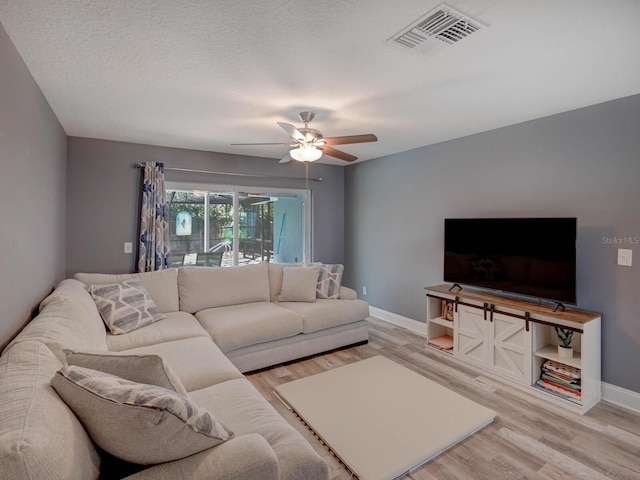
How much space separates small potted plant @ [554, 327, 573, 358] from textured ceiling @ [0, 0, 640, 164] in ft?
6.23

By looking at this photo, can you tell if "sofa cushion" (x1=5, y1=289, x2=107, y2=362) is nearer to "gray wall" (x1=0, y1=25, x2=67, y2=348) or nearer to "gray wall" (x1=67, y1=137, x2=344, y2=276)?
"gray wall" (x1=0, y1=25, x2=67, y2=348)

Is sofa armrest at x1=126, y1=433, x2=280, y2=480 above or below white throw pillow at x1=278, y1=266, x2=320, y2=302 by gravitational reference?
below

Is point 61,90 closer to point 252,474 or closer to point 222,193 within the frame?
point 222,193

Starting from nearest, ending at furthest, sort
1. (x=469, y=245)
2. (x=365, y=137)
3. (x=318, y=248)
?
1. (x=365, y=137)
2. (x=469, y=245)
3. (x=318, y=248)

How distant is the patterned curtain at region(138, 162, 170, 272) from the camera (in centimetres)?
397

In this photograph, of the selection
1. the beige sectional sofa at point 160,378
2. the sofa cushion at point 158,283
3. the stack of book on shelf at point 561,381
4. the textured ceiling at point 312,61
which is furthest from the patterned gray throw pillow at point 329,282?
the stack of book on shelf at point 561,381

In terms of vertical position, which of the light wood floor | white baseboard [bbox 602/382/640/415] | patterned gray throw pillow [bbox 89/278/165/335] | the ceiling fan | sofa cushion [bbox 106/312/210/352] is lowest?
the light wood floor

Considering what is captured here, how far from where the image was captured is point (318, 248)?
5.44 metres

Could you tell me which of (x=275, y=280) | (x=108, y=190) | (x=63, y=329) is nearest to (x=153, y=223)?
(x=108, y=190)

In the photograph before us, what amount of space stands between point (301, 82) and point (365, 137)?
75cm

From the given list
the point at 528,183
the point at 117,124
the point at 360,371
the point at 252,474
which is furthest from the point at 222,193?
the point at 252,474

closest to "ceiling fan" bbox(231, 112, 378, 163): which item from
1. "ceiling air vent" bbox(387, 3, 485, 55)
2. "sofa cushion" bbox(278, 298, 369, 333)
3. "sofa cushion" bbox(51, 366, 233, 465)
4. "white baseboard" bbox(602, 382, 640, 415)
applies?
"ceiling air vent" bbox(387, 3, 485, 55)

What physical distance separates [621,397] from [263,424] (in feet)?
9.55

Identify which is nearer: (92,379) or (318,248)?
(92,379)
